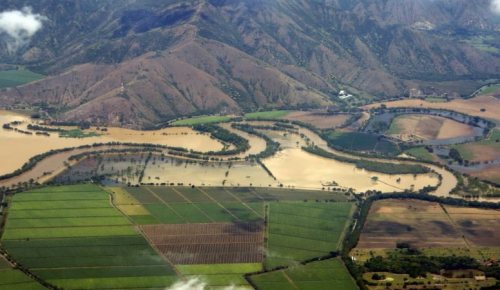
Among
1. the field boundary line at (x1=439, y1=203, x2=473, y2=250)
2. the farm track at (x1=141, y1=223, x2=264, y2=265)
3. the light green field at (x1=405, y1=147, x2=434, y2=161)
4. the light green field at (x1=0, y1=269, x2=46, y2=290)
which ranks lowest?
the light green field at (x1=0, y1=269, x2=46, y2=290)

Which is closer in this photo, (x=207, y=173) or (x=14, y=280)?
(x=14, y=280)

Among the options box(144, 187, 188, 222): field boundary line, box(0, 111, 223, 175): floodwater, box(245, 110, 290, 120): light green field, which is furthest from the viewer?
box(245, 110, 290, 120): light green field

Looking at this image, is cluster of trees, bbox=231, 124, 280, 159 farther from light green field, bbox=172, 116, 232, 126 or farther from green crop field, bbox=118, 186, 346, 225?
green crop field, bbox=118, 186, 346, 225

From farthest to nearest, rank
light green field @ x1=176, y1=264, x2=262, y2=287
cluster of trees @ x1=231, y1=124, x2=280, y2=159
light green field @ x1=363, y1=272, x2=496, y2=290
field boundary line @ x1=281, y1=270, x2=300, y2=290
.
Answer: cluster of trees @ x1=231, y1=124, x2=280, y2=159
light green field @ x1=363, y1=272, x2=496, y2=290
light green field @ x1=176, y1=264, x2=262, y2=287
field boundary line @ x1=281, y1=270, x2=300, y2=290

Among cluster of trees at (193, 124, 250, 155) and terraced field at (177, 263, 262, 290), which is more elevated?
cluster of trees at (193, 124, 250, 155)

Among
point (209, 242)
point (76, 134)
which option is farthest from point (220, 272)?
point (76, 134)

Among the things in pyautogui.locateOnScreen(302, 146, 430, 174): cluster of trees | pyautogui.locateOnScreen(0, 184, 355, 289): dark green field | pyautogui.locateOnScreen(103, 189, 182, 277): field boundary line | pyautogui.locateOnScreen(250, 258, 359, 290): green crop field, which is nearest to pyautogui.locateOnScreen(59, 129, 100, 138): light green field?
pyautogui.locateOnScreen(0, 184, 355, 289): dark green field

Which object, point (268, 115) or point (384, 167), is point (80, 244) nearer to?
point (384, 167)
